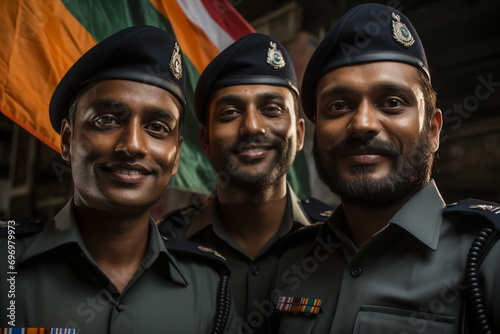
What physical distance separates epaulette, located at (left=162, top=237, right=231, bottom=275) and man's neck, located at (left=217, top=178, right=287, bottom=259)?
597mm

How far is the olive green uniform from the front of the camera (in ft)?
8.82

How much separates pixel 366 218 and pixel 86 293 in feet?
4.61

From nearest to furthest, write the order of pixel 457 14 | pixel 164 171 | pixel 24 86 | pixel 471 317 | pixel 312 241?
pixel 471 317
pixel 164 171
pixel 312 241
pixel 24 86
pixel 457 14

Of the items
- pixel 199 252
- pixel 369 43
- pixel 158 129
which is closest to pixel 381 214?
pixel 369 43

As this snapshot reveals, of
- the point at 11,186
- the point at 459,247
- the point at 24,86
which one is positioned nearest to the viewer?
the point at 459,247

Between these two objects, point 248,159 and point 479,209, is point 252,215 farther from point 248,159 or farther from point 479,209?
point 479,209

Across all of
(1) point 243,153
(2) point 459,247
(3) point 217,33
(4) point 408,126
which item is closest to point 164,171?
(1) point 243,153

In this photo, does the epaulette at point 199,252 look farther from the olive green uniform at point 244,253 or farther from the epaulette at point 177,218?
the epaulette at point 177,218

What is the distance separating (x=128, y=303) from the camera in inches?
82.7

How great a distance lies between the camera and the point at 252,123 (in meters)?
2.99

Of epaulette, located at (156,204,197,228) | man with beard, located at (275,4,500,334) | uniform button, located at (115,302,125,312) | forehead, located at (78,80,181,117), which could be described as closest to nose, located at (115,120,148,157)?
forehead, located at (78,80,181,117)

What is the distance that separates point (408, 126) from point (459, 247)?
0.60 metres

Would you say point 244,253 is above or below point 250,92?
below

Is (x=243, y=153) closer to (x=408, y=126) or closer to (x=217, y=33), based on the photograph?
(x=408, y=126)
